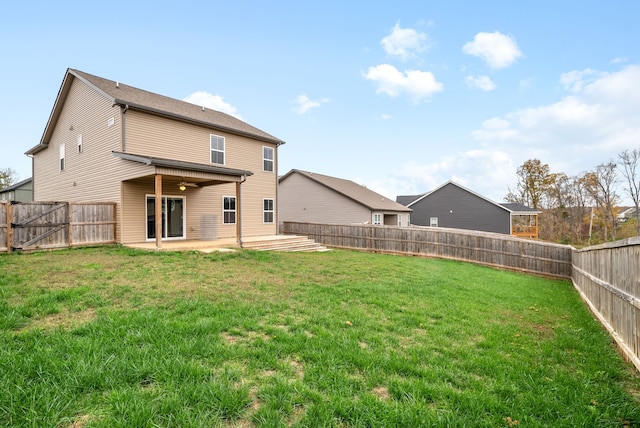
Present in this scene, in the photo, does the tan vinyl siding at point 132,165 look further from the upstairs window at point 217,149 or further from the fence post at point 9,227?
the fence post at point 9,227

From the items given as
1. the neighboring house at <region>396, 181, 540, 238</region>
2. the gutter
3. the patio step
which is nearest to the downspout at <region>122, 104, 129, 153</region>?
the gutter

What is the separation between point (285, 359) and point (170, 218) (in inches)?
477

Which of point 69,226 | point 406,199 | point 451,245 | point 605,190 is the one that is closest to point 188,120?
point 69,226

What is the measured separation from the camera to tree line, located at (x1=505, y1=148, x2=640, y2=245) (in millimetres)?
32031

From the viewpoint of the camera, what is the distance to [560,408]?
2.53 m

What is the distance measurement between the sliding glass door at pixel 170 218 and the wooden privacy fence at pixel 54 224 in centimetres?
133

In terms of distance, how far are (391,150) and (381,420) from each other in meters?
24.3

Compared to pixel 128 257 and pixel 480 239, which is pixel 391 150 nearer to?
pixel 480 239

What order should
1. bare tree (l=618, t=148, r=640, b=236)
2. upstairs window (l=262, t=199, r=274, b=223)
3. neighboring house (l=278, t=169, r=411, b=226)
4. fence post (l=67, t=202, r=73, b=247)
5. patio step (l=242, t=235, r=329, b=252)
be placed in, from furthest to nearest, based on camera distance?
bare tree (l=618, t=148, r=640, b=236) → neighboring house (l=278, t=169, r=411, b=226) → upstairs window (l=262, t=199, r=274, b=223) → patio step (l=242, t=235, r=329, b=252) → fence post (l=67, t=202, r=73, b=247)

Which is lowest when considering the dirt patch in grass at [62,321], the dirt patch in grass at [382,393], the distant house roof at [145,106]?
the dirt patch in grass at [382,393]

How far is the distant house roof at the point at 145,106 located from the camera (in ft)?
40.3

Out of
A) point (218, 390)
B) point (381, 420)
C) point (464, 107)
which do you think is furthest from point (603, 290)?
point (464, 107)

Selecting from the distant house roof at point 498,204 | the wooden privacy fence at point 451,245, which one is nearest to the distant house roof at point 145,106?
the wooden privacy fence at point 451,245

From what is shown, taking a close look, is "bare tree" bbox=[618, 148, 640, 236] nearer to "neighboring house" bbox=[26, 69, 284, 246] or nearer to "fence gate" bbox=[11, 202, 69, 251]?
"neighboring house" bbox=[26, 69, 284, 246]
